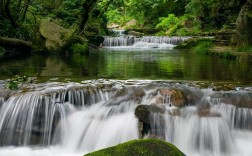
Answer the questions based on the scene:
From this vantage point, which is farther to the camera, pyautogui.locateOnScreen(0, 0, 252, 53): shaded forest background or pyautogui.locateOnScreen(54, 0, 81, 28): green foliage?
pyautogui.locateOnScreen(54, 0, 81, 28): green foliage

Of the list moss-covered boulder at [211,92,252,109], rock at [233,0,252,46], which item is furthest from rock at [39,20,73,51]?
moss-covered boulder at [211,92,252,109]

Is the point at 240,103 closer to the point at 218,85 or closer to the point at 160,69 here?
the point at 218,85

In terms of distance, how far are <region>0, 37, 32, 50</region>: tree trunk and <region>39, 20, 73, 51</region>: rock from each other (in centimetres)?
94

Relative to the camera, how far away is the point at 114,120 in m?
7.79

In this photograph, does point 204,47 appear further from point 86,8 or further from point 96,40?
point 96,40

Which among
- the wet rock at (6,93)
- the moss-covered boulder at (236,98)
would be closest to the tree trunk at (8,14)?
the wet rock at (6,93)

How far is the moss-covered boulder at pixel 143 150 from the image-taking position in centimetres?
489

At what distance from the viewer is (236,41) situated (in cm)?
1811

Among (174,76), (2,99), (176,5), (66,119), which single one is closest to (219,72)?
(174,76)

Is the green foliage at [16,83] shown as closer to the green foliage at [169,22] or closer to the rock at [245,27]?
the rock at [245,27]

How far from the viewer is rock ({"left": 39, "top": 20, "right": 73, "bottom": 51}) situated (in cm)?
1927

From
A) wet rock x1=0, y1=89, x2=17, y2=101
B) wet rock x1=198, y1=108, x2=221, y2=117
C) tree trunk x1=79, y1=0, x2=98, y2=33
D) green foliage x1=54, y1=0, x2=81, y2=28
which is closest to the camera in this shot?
wet rock x1=198, y1=108, x2=221, y2=117

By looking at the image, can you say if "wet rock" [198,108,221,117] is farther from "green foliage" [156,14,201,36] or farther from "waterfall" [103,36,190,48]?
"green foliage" [156,14,201,36]

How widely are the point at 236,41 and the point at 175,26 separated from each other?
1606 centimetres
